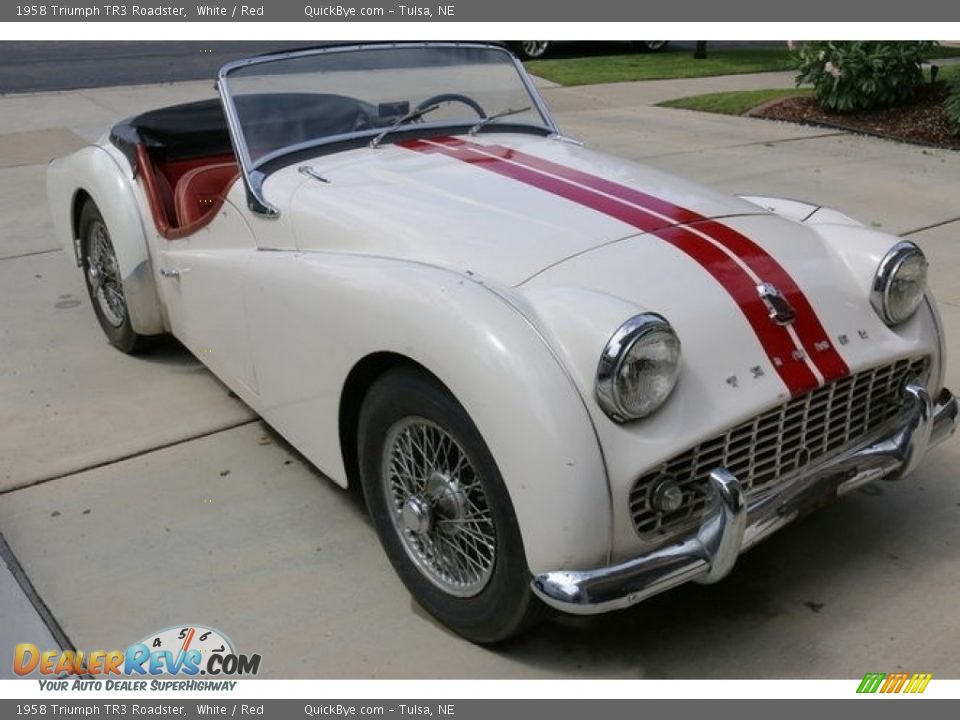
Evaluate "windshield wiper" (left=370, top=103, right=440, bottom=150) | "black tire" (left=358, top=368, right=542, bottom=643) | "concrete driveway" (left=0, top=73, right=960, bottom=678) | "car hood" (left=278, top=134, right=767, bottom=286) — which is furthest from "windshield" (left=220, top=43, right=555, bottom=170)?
"black tire" (left=358, top=368, right=542, bottom=643)

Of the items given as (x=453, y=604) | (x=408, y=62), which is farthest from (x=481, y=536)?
(x=408, y=62)

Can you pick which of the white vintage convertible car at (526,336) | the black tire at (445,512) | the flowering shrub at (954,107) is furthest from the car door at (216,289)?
the flowering shrub at (954,107)

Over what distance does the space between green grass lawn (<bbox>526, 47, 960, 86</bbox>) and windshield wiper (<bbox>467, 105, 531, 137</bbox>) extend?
923 cm

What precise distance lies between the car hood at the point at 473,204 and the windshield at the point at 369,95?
0.51ft

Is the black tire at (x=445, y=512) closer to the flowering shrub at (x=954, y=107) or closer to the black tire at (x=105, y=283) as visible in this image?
the black tire at (x=105, y=283)

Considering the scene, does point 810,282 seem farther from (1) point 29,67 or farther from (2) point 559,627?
(1) point 29,67

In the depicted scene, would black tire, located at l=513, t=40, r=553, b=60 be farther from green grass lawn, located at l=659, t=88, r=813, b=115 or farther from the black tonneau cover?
the black tonneau cover

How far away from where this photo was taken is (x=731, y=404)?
246 cm

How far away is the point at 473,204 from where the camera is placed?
10.3ft

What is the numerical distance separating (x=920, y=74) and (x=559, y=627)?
9249 millimetres

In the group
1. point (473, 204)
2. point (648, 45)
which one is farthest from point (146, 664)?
point (648, 45)

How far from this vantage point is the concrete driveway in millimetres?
2654

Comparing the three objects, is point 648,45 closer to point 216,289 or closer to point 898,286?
point 216,289

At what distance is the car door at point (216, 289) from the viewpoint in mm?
3475
